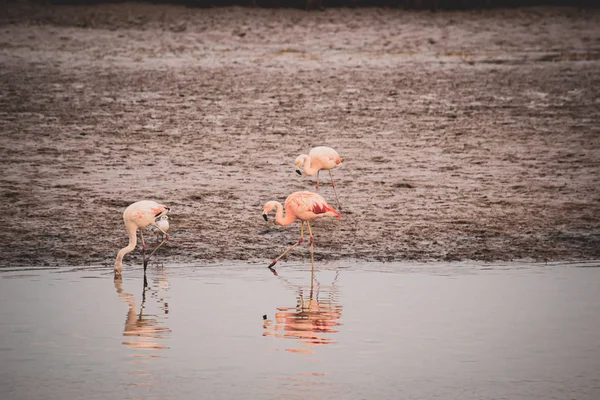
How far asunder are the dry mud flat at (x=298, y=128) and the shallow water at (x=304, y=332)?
2.88ft

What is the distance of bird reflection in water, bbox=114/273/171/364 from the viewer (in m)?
7.54

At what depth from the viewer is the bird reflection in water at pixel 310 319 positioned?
25.6ft

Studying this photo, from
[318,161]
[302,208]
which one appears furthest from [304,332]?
[318,161]

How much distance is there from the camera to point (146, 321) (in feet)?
27.0

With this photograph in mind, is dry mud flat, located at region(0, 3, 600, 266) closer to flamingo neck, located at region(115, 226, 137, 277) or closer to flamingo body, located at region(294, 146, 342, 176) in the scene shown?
flamingo body, located at region(294, 146, 342, 176)

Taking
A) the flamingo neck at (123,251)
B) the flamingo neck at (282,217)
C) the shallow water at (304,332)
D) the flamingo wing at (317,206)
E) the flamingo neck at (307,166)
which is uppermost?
the flamingo neck at (307,166)

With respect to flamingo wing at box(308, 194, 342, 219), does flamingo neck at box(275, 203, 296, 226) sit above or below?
below

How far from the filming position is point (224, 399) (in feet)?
21.0

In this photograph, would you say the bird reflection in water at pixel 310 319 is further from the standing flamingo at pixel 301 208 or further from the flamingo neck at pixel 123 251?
the flamingo neck at pixel 123 251

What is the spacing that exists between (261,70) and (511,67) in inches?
172

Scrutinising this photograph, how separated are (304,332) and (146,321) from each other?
113cm

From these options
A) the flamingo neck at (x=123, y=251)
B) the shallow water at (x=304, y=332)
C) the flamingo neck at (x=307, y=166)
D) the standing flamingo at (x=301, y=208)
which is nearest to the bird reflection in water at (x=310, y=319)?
the shallow water at (x=304, y=332)

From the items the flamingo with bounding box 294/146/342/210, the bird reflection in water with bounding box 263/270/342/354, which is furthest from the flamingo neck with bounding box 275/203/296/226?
the flamingo with bounding box 294/146/342/210

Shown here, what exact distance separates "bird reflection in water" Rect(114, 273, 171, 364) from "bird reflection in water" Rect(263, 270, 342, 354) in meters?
0.73
